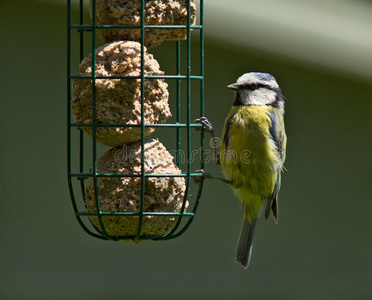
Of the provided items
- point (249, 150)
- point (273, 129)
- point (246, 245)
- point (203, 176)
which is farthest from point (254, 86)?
point (246, 245)

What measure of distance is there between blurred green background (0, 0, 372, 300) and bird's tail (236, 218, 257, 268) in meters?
1.57

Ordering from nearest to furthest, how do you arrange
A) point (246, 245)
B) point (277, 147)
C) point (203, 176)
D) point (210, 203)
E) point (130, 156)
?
1. point (130, 156)
2. point (203, 176)
3. point (277, 147)
4. point (246, 245)
5. point (210, 203)

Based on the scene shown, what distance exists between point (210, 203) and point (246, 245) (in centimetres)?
179

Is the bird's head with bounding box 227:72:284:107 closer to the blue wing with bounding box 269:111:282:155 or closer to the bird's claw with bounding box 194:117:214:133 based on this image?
the blue wing with bounding box 269:111:282:155

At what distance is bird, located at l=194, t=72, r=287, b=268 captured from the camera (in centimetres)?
421

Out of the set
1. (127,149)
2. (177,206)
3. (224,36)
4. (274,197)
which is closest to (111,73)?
(127,149)

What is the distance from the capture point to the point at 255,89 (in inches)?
169

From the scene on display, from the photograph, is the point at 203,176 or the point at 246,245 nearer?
the point at 203,176

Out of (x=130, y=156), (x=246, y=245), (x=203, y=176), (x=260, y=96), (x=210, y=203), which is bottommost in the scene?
(x=246, y=245)

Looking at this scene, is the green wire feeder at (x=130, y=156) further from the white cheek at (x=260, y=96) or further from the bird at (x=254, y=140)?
the white cheek at (x=260, y=96)

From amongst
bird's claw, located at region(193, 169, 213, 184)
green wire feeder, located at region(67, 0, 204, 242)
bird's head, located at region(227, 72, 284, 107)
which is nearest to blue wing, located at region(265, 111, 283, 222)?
bird's head, located at region(227, 72, 284, 107)

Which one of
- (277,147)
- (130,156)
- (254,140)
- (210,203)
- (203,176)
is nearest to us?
(130,156)

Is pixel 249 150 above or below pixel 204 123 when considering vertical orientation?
below

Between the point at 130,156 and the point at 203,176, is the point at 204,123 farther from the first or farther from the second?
the point at 130,156
